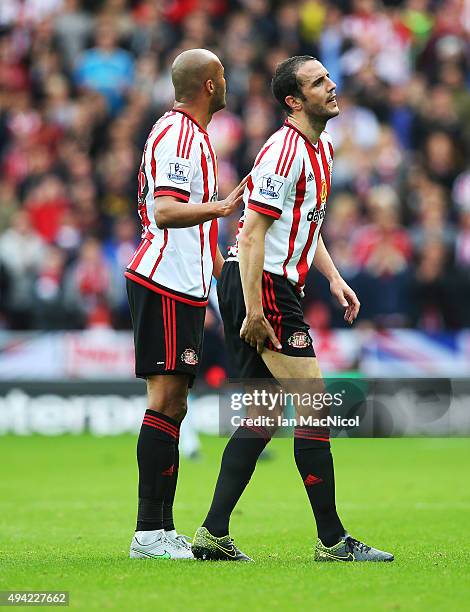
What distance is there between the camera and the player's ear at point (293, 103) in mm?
7367

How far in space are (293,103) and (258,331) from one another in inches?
52.1

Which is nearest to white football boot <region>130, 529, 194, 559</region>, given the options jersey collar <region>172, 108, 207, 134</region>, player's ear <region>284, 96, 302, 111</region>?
jersey collar <region>172, 108, 207, 134</region>

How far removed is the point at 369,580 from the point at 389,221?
1245 cm

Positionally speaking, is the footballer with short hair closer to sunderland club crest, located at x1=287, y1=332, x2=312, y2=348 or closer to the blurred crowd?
sunderland club crest, located at x1=287, y1=332, x2=312, y2=348

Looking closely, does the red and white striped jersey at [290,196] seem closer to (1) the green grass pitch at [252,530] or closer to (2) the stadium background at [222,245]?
(1) the green grass pitch at [252,530]

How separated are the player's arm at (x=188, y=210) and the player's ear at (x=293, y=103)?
60 centimetres

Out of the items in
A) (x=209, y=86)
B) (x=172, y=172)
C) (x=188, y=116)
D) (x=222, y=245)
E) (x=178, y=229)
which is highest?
(x=209, y=86)

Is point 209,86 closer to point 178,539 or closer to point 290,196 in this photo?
point 290,196

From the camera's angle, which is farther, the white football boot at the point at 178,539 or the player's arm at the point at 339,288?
the player's arm at the point at 339,288

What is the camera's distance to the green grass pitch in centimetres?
607

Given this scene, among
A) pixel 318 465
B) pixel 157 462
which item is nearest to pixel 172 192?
pixel 157 462

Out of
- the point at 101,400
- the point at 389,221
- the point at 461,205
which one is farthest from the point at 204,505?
the point at 461,205

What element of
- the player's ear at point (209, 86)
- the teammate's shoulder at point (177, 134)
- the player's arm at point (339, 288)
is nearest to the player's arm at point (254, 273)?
the teammate's shoulder at point (177, 134)

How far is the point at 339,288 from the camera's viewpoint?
7656 millimetres
